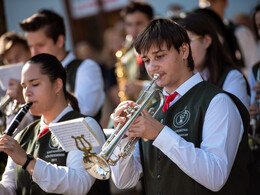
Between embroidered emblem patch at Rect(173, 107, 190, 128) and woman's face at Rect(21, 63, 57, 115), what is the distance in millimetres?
1161

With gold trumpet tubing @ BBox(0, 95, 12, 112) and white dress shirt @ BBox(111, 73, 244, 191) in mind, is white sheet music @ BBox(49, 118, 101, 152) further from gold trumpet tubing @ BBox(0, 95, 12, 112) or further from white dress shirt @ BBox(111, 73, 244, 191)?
gold trumpet tubing @ BBox(0, 95, 12, 112)

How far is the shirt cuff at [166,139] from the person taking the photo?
8.81 ft

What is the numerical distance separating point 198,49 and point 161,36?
0.94 metres

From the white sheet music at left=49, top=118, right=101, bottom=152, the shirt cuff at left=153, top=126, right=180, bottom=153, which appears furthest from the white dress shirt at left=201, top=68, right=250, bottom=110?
the white sheet music at left=49, top=118, right=101, bottom=152

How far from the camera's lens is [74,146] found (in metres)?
2.86

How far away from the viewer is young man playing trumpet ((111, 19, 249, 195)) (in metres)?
2.68

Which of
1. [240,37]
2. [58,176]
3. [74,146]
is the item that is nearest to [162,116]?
[74,146]

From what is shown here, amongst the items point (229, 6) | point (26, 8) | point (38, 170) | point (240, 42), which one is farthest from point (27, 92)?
point (26, 8)

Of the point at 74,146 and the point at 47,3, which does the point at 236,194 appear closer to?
the point at 74,146

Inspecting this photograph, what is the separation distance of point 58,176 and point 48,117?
69 centimetres

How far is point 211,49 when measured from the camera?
389cm

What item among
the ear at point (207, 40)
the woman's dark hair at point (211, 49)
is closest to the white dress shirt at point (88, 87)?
the woman's dark hair at point (211, 49)

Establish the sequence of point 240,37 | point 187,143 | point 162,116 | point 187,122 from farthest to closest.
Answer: point 240,37
point 162,116
point 187,122
point 187,143

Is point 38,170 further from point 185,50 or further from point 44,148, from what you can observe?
point 185,50
